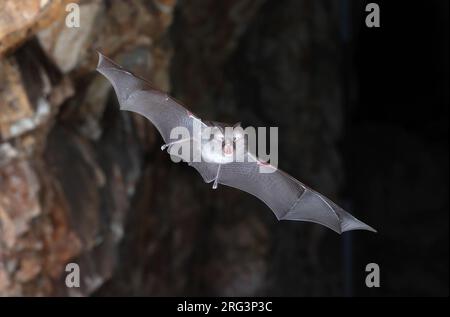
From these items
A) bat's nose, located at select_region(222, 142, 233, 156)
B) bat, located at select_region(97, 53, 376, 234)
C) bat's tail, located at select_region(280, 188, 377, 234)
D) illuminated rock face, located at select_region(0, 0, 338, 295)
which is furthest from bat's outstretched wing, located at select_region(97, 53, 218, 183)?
bat's tail, located at select_region(280, 188, 377, 234)

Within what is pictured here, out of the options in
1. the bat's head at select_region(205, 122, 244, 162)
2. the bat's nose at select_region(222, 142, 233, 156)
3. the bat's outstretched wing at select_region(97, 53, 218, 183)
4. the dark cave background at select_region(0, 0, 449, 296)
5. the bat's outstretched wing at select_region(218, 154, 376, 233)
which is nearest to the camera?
the bat's head at select_region(205, 122, 244, 162)

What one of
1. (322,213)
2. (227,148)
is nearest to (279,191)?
(322,213)

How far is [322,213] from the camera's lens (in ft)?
19.2

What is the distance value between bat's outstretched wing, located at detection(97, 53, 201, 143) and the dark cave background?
28.1 inches

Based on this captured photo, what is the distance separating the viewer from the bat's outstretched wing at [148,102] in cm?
568

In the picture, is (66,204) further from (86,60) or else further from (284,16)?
(284,16)

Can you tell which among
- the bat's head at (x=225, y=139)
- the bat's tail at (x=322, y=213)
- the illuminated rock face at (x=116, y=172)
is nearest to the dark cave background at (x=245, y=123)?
the illuminated rock face at (x=116, y=172)

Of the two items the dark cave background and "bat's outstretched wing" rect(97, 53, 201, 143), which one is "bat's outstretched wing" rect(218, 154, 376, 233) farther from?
the dark cave background

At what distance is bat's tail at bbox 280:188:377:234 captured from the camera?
18.0ft

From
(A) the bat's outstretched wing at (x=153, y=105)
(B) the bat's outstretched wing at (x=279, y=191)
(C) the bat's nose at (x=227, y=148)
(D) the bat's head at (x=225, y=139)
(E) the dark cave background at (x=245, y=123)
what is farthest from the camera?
(E) the dark cave background at (x=245, y=123)

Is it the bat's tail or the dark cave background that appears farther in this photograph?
the dark cave background

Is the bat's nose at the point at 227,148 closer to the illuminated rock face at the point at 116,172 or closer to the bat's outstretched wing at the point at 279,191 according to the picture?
the bat's outstretched wing at the point at 279,191

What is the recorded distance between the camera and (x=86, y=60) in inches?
256

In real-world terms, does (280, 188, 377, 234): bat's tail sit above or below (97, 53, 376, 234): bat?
below
